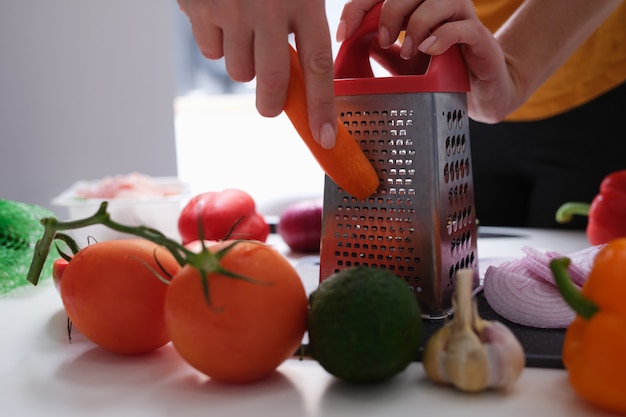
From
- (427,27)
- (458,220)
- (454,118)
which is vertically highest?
(427,27)

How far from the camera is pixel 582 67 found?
54.1 inches

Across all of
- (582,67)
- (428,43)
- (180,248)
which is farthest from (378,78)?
(582,67)

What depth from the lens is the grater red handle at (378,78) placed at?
2.19ft

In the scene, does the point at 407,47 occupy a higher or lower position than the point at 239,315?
higher

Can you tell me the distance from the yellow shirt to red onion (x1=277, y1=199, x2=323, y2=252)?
58 centimetres

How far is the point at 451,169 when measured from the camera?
2.33 ft

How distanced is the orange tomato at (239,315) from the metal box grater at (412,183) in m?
0.19

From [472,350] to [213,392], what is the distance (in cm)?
21

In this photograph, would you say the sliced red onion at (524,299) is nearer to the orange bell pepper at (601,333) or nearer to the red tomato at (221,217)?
the orange bell pepper at (601,333)

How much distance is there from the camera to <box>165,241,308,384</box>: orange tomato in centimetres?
50

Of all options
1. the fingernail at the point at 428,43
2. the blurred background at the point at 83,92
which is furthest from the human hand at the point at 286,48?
the blurred background at the point at 83,92

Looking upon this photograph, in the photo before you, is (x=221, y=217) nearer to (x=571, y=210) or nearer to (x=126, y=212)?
(x=126, y=212)

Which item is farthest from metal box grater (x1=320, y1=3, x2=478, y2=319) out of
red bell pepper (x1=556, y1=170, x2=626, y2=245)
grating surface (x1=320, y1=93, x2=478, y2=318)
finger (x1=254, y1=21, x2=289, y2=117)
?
red bell pepper (x1=556, y1=170, x2=626, y2=245)

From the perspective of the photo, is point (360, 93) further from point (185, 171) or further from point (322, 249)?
point (185, 171)
